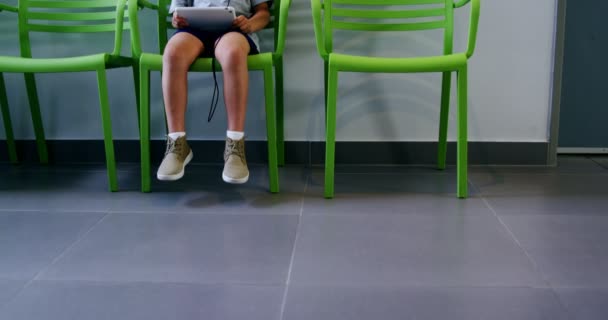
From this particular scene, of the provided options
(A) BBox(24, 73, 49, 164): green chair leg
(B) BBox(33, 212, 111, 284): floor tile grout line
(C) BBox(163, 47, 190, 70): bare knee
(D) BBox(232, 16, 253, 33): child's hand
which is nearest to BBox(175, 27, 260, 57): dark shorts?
(D) BBox(232, 16, 253, 33): child's hand

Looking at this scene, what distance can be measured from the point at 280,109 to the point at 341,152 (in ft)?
0.99

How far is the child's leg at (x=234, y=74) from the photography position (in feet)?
5.46

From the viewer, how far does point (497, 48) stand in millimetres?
2078

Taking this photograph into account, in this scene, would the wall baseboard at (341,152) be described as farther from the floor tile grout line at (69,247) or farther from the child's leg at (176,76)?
the floor tile grout line at (69,247)

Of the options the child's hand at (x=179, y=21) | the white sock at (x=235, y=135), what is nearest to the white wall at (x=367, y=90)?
the child's hand at (x=179, y=21)

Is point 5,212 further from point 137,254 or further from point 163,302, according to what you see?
point 163,302

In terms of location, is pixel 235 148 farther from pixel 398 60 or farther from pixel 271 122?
pixel 398 60

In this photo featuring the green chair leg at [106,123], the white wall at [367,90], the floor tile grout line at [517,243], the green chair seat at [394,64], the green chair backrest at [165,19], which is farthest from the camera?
the white wall at [367,90]

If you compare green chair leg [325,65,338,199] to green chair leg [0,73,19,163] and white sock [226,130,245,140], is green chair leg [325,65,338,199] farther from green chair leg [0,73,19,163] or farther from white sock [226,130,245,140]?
green chair leg [0,73,19,163]

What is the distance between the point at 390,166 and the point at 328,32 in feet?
2.01

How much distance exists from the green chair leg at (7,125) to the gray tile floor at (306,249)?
29cm

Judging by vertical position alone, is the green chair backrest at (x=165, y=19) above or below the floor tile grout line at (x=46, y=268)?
above

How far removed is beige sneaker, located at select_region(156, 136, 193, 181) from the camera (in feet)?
5.39

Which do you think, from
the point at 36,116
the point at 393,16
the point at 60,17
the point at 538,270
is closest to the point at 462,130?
the point at 393,16
